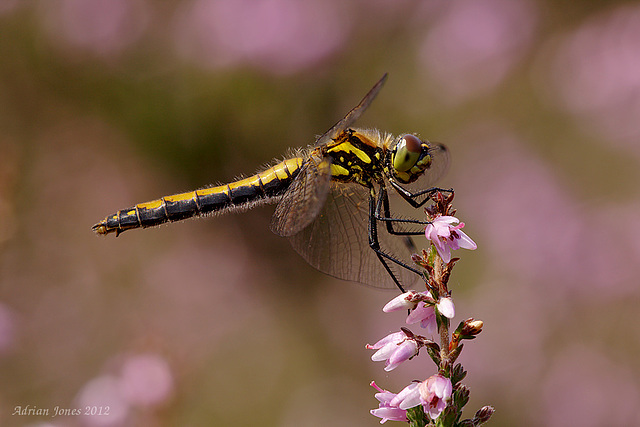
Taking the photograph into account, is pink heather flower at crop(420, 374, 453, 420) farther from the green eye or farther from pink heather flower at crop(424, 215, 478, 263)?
the green eye

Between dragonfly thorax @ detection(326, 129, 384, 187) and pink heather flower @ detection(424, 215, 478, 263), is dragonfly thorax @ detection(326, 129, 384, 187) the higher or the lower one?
the higher one

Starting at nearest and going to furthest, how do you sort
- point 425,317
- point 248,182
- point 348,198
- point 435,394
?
point 435,394 < point 425,317 < point 348,198 < point 248,182

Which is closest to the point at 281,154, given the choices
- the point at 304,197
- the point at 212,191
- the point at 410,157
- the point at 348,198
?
the point at 212,191

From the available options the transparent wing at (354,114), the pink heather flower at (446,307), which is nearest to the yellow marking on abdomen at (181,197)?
the transparent wing at (354,114)

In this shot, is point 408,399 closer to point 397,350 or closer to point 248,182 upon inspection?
point 397,350

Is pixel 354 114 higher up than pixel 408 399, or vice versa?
pixel 354 114

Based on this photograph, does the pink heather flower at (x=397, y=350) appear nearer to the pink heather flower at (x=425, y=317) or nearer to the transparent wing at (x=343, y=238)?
the pink heather flower at (x=425, y=317)

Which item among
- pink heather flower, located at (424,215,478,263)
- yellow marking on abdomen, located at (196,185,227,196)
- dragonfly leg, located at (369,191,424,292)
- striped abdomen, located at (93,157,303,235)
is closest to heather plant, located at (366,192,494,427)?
pink heather flower, located at (424,215,478,263)
